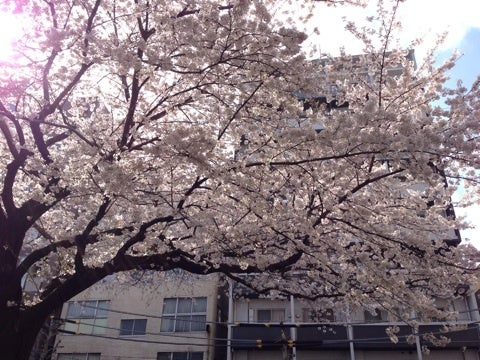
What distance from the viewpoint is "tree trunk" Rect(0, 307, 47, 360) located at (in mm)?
6523

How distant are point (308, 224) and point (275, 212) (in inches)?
32.6

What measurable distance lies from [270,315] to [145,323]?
5869 mm

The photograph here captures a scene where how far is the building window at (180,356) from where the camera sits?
1912 cm

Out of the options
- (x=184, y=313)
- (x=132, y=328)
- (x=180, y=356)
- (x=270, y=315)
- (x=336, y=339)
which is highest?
(x=270, y=315)

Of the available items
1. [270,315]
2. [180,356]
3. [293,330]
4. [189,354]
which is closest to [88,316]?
[180,356]

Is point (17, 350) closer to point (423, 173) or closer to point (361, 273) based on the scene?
point (361, 273)

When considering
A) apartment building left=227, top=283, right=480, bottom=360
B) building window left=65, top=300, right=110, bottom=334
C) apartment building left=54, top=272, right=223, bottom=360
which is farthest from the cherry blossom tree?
building window left=65, top=300, right=110, bottom=334

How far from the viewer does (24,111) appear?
764 centimetres

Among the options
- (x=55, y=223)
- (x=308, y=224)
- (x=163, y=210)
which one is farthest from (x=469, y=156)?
(x=55, y=223)

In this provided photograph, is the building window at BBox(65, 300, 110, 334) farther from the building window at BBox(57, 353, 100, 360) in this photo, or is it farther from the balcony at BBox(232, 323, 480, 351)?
the balcony at BBox(232, 323, 480, 351)

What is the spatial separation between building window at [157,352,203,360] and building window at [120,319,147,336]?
1.36 metres

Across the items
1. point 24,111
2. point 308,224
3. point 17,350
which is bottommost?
point 17,350

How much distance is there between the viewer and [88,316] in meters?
20.8

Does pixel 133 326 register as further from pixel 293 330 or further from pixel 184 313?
pixel 293 330
